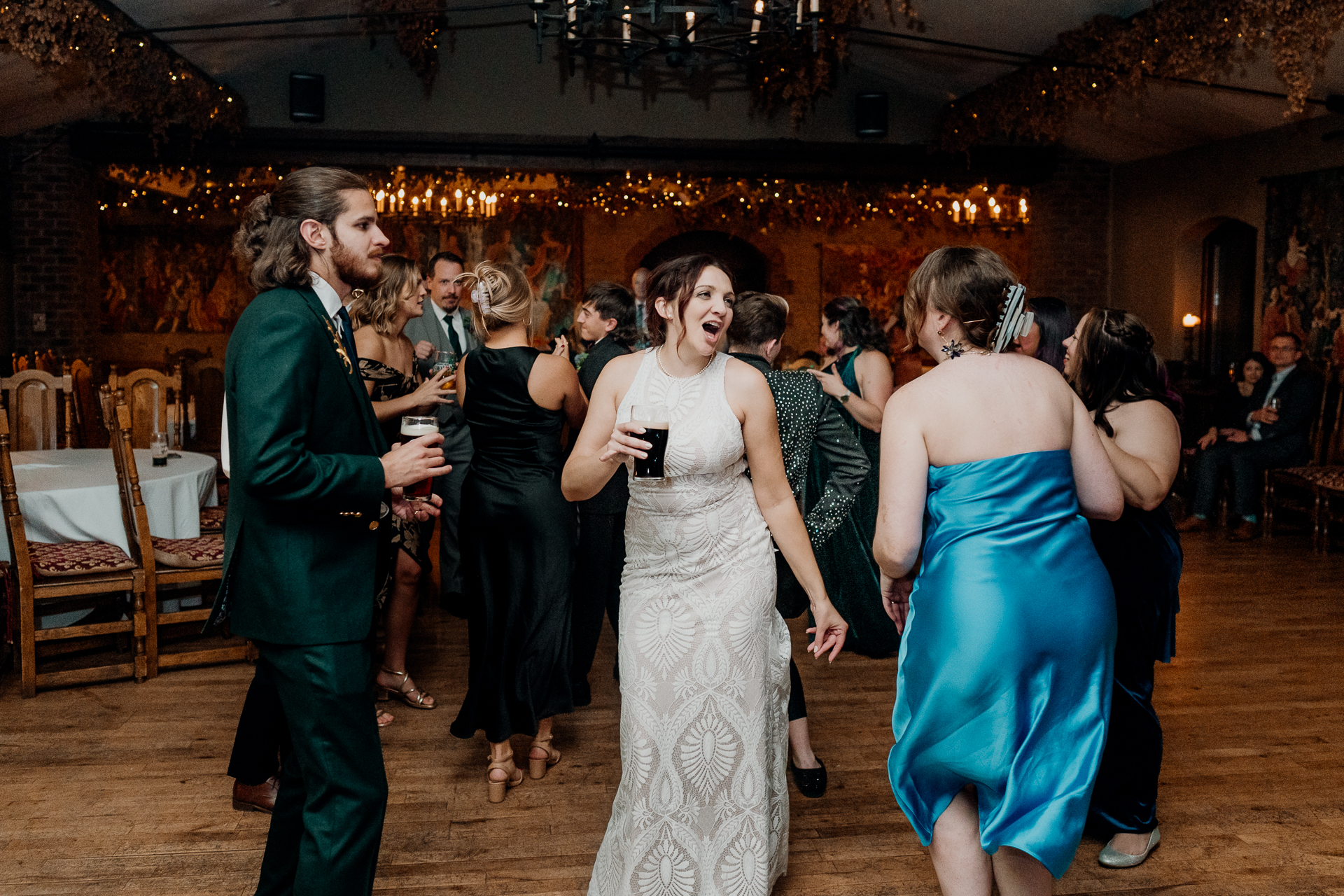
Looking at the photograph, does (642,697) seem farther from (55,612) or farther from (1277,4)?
(1277,4)

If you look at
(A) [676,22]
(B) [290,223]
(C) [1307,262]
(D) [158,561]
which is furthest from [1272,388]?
(B) [290,223]

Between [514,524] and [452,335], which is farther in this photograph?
[452,335]

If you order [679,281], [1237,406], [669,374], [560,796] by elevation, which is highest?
[679,281]

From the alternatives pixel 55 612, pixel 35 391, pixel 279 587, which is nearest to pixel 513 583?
pixel 279 587

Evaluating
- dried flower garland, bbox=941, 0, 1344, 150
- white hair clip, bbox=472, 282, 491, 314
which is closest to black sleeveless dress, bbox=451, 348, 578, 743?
white hair clip, bbox=472, 282, 491, 314

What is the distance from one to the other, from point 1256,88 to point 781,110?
4.45m

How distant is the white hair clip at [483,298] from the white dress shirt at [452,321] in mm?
2192

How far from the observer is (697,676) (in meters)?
2.36

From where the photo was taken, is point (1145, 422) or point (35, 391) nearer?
point (1145, 422)

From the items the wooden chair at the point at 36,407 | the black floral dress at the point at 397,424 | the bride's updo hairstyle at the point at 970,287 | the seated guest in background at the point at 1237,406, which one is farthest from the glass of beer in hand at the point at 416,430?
the seated guest in background at the point at 1237,406

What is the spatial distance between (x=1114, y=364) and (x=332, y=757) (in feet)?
6.78

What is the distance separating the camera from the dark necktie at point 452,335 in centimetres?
539

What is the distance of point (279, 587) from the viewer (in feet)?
6.07

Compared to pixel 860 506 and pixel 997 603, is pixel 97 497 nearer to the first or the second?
pixel 860 506
